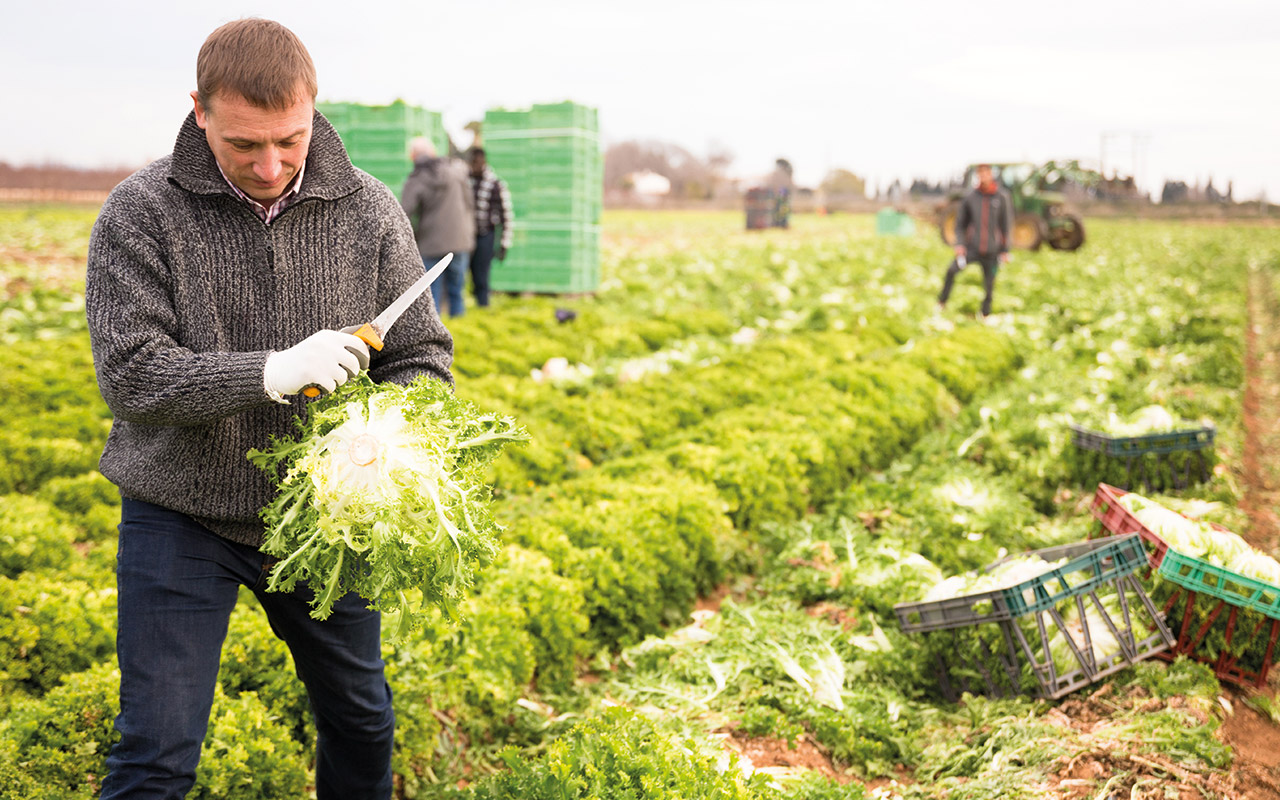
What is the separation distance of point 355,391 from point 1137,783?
123 inches

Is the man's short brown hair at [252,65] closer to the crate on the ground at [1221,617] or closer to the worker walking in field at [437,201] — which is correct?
the crate on the ground at [1221,617]

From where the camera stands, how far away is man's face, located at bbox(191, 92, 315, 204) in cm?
218

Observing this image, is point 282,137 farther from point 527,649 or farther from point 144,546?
point 527,649

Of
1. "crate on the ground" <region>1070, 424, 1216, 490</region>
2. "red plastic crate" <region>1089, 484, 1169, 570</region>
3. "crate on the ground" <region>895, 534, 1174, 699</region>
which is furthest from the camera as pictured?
"crate on the ground" <region>1070, 424, 1216, 490</region>

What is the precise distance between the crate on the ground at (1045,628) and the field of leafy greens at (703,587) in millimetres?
120

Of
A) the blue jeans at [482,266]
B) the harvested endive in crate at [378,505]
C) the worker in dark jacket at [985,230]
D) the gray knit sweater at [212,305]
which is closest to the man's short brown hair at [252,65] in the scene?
the gray knit sweater at [212,305]

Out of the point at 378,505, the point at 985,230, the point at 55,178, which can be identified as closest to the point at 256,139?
the point at 378,505

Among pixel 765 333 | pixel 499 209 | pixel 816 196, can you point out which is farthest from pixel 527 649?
pixel 816 196

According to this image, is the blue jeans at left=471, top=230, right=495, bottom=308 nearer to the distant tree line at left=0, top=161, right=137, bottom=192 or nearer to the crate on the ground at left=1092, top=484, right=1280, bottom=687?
the crate on the ground at left=1092, top=484, right=1280, bottom=687

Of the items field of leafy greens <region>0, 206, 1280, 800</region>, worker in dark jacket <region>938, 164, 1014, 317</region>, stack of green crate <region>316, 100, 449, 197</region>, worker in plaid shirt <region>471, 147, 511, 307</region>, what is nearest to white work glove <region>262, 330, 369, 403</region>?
field of leafy greens <region>0, 206, 1280, 800</region>

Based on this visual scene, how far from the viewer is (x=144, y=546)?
230cm

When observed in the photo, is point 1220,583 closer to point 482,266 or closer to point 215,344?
point 215,344

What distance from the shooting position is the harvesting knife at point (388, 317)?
2301 mm

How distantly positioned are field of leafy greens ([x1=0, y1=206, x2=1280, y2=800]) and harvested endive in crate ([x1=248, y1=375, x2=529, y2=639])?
0.90 m
